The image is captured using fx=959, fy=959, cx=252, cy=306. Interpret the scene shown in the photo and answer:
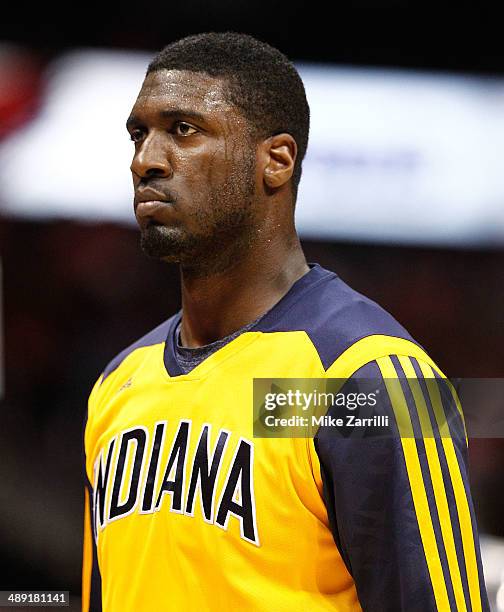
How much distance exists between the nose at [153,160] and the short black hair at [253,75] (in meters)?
0.13

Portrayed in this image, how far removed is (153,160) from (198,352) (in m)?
0.33

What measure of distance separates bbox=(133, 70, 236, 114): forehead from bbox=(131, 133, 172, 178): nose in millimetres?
55

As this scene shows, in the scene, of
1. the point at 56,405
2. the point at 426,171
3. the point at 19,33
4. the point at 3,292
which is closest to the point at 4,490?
the point at 56,405

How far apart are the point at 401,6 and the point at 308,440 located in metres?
2.64

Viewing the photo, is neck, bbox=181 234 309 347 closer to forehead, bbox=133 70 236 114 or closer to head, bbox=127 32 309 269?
head, bbox=127 32 309 269

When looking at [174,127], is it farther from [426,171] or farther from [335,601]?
[426,171]

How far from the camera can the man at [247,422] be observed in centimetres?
135

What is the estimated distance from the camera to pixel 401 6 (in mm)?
3609

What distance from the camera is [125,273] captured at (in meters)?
3.64

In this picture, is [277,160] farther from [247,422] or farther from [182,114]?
[247,422]

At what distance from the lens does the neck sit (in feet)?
5.27

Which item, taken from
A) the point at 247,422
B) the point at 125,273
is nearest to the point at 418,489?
the point at 247,422

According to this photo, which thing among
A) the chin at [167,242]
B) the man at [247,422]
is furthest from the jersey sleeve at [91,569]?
the chin at [167,242]

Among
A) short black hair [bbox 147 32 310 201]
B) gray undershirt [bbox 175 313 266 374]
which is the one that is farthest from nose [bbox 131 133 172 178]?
gray undershirt [bbox 175 313 266 374]
